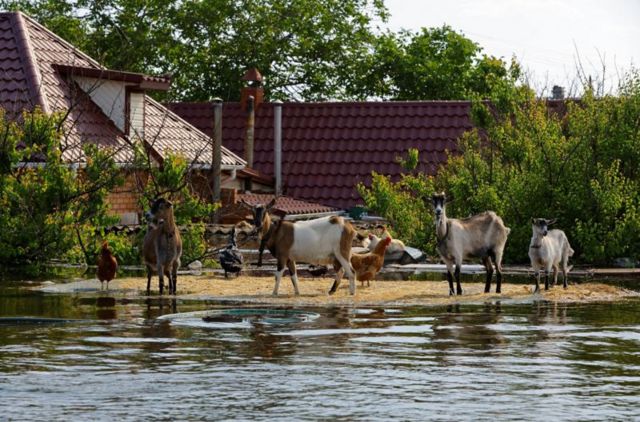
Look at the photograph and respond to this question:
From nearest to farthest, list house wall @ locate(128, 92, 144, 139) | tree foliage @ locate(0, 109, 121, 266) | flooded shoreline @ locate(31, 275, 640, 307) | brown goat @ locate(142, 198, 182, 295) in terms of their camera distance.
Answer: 1. flooded shoreline @ locate(31, 275, 640, 307)
2. brown goat @ locate(142, 198, 182, 295)
3. tree foliage @ locate(0, 109, 121, 266)
4. house wall @ locate(128, 92, 144, 139)

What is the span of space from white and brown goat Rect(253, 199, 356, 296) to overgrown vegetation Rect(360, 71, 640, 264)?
8.74 m

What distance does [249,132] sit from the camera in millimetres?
44344

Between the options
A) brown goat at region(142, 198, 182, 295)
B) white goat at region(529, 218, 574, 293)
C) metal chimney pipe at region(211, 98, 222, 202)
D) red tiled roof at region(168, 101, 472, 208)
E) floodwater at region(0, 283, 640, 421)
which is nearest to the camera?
floodwater at region(0, 283, 640, 421)

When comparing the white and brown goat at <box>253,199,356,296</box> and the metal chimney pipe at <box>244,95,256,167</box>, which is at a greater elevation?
the metal chimney pipe at <box>244,95,256,167</box>

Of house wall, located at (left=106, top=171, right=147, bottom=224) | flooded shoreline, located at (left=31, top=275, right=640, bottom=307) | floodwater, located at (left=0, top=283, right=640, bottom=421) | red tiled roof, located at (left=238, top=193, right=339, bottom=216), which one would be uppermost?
red tiled roof, located at (left=238, top=193, right=339, bottom=216)

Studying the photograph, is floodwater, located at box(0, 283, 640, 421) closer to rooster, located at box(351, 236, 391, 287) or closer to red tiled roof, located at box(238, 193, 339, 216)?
rooster, located at box(351, 236, 391, 287)

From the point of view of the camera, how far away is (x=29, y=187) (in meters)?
26.9

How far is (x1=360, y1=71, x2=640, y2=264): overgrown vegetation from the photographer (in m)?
31.0

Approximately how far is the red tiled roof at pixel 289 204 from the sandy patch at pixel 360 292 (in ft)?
45.6

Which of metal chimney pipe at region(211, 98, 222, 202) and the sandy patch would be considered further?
metal chimney pipe at region(211, 98, 222, 202)

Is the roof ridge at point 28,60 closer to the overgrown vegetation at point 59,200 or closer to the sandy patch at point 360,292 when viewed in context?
the overgrown vegetation at point 59,200

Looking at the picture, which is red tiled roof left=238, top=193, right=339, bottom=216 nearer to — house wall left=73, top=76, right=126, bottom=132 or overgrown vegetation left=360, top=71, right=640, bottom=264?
house wall left=73, top=76, right=126, bottom=132

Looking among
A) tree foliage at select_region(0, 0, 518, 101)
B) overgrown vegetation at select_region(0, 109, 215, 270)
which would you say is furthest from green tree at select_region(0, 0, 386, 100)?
overgrown vegetation at select_region(0, 109, 215, 270)

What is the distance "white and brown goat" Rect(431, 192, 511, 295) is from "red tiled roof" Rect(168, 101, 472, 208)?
18532mm
